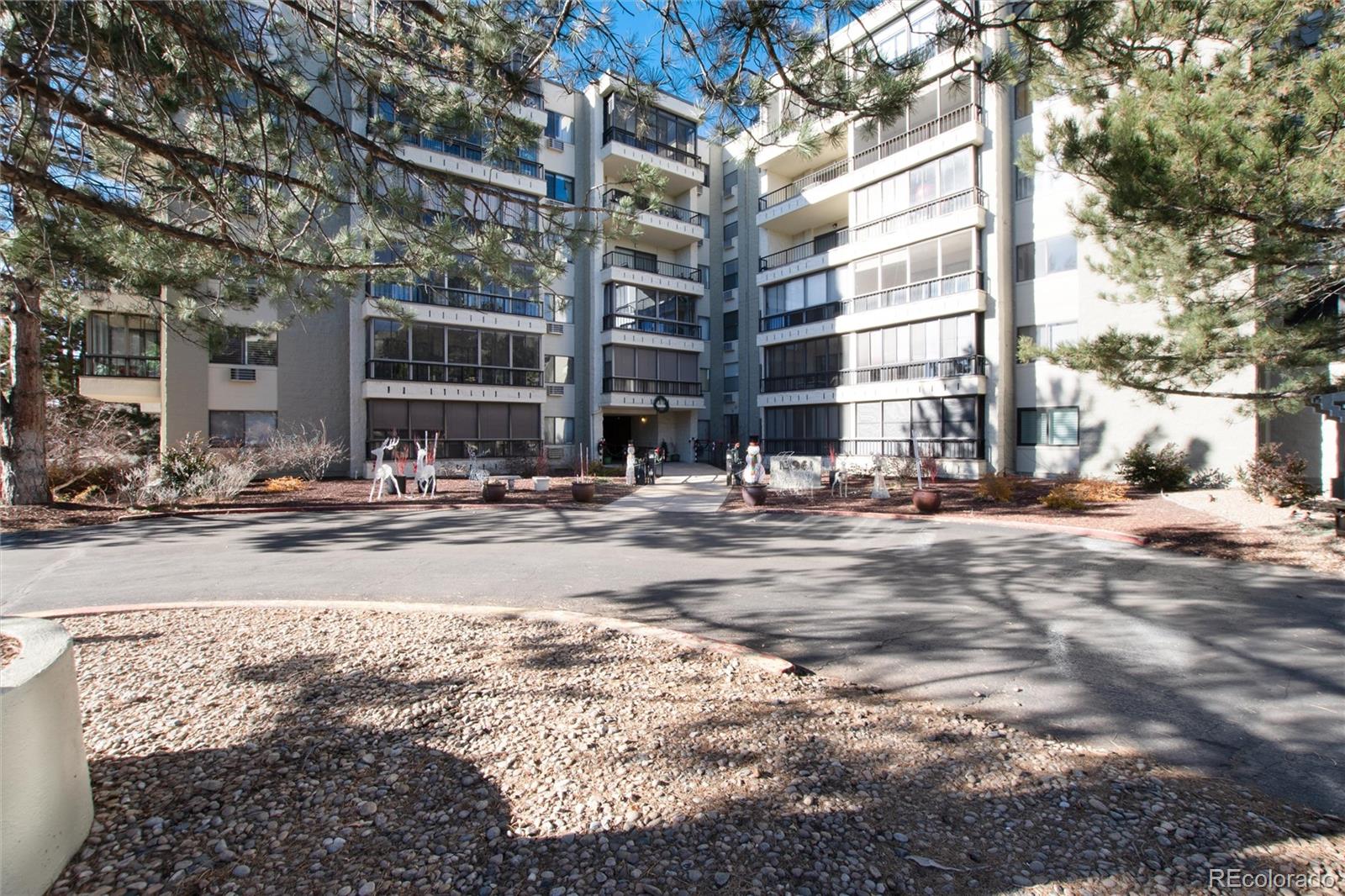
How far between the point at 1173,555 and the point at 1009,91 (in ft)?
64.0

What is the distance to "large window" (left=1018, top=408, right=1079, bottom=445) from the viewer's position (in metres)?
21.4

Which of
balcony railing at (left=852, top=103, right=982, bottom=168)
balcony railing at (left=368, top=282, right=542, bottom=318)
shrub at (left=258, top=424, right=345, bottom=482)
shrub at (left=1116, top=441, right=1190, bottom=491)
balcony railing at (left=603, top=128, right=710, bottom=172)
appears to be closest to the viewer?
shrub at (left=1116, top=441, right=1190, bottom=491)

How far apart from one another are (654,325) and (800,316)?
22.6 ft

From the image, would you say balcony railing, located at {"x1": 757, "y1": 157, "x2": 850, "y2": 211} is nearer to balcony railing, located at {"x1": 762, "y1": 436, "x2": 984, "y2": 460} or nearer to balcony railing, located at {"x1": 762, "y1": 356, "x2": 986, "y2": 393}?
balcony railing, located at {"x1": 762, "y1": 356, "x2": 986, "y2": 393}

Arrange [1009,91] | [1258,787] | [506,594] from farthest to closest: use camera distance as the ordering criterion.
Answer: [1009,91] < [506,594] < [1258,787]

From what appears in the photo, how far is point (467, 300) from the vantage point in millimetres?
25766

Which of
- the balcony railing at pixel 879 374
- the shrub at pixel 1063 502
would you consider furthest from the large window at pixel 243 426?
the shrub at pixel 1063 502

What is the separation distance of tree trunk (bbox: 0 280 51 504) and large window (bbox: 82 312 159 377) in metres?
7.25

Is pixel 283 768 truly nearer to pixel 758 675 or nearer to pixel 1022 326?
pixel 758 675

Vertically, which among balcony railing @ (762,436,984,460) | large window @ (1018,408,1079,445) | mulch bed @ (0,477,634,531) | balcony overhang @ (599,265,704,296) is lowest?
mulch bed @ (0,477,634,531)

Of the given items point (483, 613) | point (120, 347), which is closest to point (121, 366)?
point (120, 347)

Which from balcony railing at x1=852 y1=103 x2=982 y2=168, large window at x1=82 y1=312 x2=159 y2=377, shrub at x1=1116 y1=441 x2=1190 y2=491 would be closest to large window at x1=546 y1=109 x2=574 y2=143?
balcony railing at x1=852 y1=103 x2=982 y2=168

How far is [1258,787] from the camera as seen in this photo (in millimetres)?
3205

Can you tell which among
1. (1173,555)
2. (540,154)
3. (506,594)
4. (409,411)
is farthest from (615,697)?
(540,154)
